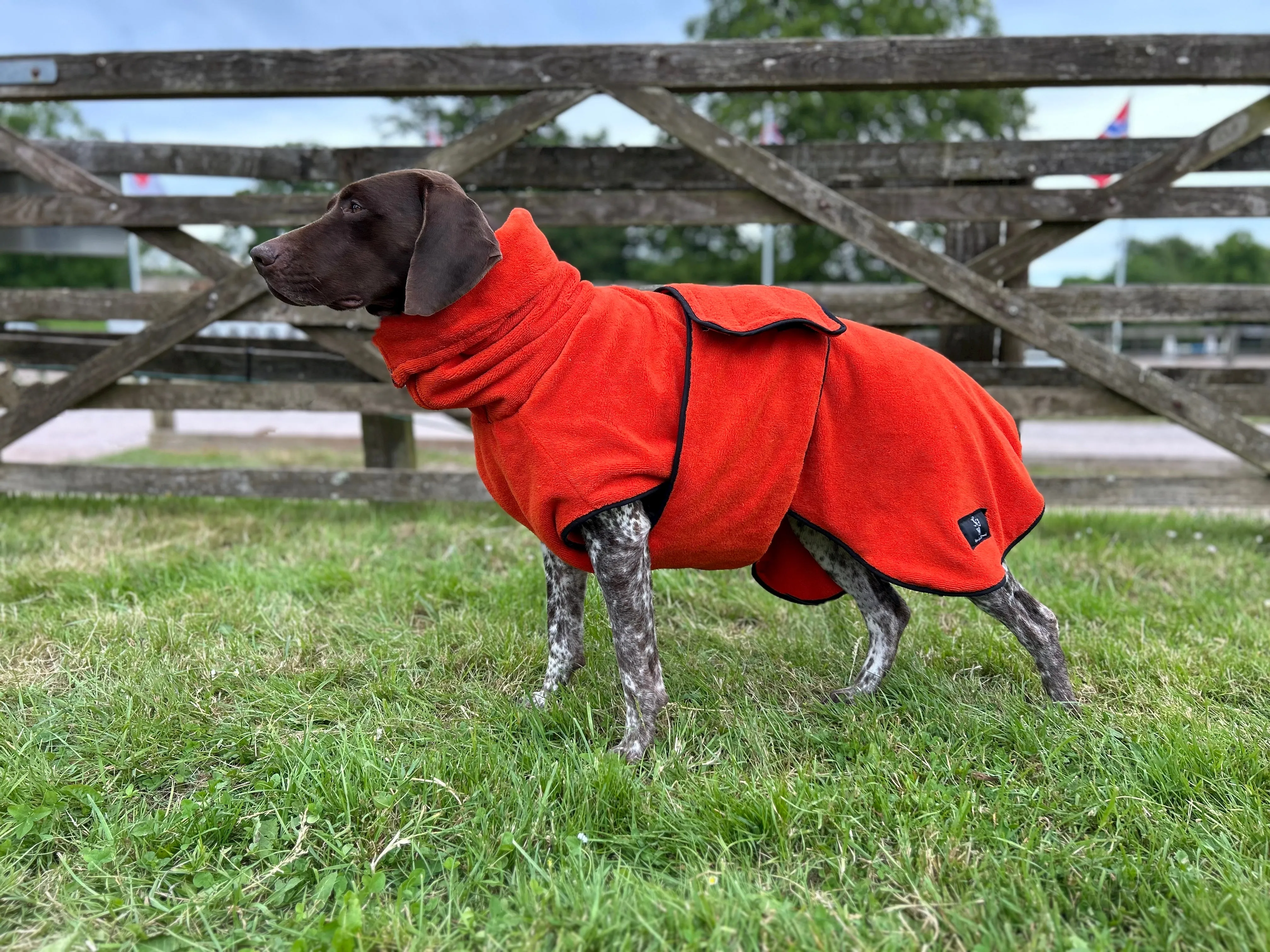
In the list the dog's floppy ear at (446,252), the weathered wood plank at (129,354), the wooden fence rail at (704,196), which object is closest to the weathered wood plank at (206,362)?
the wooden fence rail at (704,196)

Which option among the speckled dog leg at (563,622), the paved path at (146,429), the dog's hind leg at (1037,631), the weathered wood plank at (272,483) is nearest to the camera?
the dog's hind leg at (1037,631)

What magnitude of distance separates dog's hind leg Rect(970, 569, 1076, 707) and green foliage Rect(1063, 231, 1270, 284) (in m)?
59.1

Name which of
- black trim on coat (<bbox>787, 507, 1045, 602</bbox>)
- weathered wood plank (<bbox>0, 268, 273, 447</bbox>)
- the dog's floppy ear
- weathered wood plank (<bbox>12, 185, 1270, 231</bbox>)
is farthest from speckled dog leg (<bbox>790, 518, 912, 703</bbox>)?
weathered wood plank (<bbox>0, 268, 273, 447</bbox>)

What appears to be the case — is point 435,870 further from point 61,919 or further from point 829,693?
point 829,693

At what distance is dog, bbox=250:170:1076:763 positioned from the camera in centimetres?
226

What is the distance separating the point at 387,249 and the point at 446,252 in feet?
0.65

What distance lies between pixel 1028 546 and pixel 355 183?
3.64m

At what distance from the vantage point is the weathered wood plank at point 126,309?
4.57 metres

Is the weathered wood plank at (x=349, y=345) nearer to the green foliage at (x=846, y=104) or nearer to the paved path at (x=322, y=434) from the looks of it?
the paved path at (x=322, y=434)

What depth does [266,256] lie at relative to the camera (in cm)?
224

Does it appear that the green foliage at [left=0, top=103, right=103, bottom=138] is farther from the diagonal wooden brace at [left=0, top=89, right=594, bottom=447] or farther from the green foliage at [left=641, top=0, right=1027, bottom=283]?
the diagonal wooden brace at [left=0, top=89, right=594, bottom=447]

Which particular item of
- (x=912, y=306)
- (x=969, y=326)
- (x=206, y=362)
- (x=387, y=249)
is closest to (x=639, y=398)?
(x=387, y=249)

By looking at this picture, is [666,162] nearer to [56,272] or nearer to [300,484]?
[300,484]

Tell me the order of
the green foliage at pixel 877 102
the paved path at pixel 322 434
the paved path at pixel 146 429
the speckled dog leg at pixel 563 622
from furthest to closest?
1. the green foliage at pixel 877 102
2. the paved path at pixel 146 429
3. the paved path at pixel 322 434
4. the speckled dog leg at pixel 563 622
